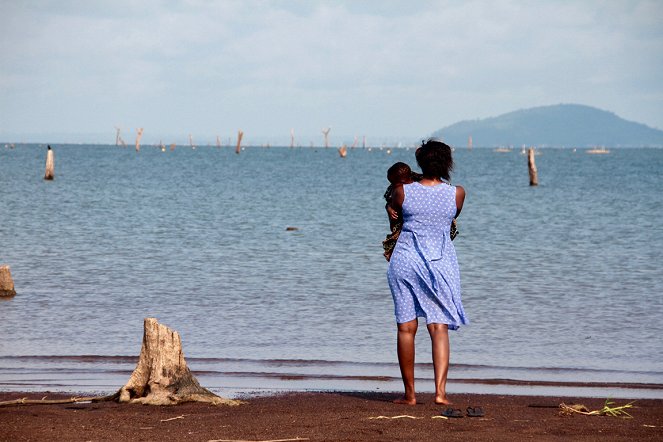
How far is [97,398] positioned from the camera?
741cm

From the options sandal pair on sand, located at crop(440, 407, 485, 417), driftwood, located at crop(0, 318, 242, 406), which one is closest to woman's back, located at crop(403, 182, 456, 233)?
sandal pair on sand, located at crop(440, 407, 485, 417)

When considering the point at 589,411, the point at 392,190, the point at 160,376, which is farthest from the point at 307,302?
the point at 589,411

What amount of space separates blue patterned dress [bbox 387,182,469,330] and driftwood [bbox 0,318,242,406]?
1533 mm

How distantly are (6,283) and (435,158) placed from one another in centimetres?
897

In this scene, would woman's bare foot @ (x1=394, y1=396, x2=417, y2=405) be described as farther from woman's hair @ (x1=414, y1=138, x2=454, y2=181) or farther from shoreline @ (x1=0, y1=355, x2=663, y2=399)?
woman's hair @ (x1=414, y1=138, x2=454, y2=181)

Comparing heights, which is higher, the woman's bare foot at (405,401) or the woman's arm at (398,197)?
the woman's arm at (398,197)

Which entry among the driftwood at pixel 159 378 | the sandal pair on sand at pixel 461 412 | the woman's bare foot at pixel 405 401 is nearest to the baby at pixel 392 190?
the woman's bare foot at pixel 405 401

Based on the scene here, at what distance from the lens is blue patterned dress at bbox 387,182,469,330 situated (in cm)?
686

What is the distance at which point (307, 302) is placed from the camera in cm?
1420

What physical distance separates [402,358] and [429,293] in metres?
0.52

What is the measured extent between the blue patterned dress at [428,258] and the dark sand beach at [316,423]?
0.70 meters

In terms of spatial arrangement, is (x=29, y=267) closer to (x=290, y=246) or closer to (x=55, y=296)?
(x=55, y=296)

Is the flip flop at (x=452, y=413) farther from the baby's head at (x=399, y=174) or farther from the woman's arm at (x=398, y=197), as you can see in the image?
the baby's head at (x=399, y=174)

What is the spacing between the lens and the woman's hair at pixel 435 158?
271 inches
